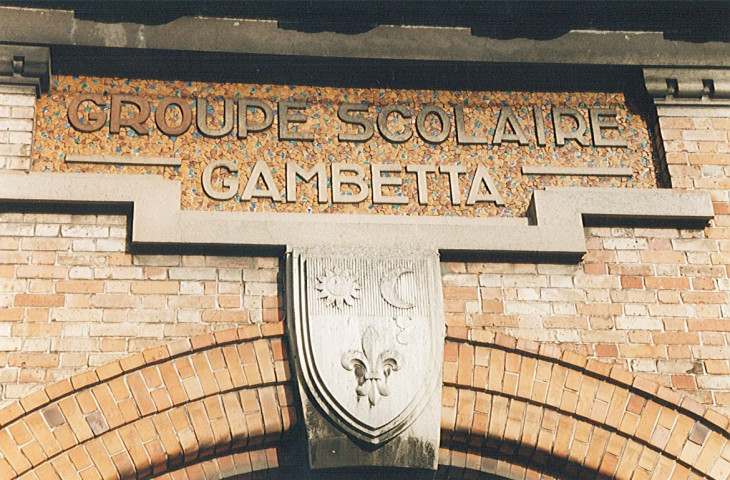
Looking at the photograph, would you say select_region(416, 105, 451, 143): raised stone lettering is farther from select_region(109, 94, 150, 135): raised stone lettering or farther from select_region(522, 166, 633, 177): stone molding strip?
select_region(109, 94, 150, 135): raised stone lettering

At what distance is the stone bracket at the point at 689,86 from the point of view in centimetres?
741

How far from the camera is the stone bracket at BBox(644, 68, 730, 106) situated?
7.41 metres

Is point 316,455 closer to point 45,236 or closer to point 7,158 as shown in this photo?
point 45,236

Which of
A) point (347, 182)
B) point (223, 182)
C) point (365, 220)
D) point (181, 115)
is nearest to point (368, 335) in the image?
point (365, 220)

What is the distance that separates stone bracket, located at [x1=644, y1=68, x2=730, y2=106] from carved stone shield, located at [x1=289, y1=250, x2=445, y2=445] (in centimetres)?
198

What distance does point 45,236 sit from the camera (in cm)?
653

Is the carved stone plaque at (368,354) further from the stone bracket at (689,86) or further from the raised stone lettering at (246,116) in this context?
the stone bracket at (689,86)

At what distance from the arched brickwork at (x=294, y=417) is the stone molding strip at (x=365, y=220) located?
57cm

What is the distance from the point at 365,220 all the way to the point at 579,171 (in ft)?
4.63

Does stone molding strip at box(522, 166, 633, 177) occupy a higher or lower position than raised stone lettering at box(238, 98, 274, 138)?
lower

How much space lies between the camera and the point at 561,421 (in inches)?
252

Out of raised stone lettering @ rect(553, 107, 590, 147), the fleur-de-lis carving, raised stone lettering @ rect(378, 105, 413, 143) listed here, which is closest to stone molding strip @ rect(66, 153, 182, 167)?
raised stone lettering @ rect(378, 105, 413, 143)

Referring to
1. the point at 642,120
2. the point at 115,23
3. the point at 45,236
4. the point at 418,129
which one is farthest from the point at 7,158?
the point at 642,120

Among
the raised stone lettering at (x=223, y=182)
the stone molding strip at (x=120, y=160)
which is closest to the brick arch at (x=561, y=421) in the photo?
the raised stone lettering at (x=223, y=182)
